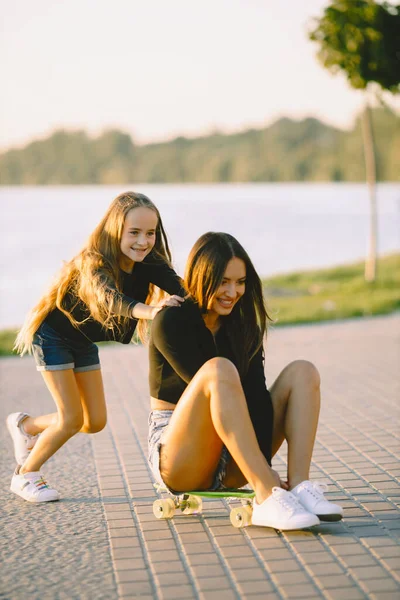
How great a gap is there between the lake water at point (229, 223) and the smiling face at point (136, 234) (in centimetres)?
1367

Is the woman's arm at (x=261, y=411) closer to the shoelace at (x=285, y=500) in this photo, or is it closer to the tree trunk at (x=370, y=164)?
the shoelace at (x=285, y=500)

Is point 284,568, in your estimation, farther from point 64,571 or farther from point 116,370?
point 116,370

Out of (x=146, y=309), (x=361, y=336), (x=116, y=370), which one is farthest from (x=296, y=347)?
(x=146, y=309)

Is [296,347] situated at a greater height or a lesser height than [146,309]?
lesser

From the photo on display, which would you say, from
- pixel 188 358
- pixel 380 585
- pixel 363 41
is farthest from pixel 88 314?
pixel 363 41

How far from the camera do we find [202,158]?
5128 cm

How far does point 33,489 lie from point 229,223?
27.0 metres

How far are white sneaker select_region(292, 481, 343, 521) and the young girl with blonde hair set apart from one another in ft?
3.56

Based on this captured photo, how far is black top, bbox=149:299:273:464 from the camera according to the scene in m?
3.99

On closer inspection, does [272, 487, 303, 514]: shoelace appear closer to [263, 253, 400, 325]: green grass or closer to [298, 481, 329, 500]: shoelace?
[298, 481, 329, 500]: shoelace

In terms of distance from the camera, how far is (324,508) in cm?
394

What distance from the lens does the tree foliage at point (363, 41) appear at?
1063cm

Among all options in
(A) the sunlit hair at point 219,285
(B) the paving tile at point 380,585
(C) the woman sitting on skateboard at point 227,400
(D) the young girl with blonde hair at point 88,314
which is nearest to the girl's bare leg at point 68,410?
(D) the young girl with blonde hair at point 88,314

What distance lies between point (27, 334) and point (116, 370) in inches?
182
